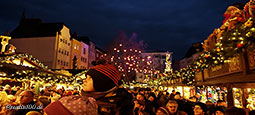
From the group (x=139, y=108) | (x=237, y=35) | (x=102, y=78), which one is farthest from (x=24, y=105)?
(x=237, y=35)

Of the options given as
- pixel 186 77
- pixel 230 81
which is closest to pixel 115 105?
pixel 230 81

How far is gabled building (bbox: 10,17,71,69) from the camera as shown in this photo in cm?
3556

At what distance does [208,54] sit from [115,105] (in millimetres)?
5973

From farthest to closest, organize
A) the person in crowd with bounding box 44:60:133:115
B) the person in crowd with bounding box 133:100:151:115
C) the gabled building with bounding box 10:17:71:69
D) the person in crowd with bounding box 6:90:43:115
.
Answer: the gabled building with bounding box 10:17:71:69
the person in crowd with bounding box 133:100:151:115
the person in crowd with bounding box 6:90:43:115
the person in crowd with bounding box 44:60:133:115

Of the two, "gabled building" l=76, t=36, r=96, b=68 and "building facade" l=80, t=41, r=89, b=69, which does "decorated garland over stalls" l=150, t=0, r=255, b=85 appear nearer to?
"building facade" l=80, t=41, r=89, b=69

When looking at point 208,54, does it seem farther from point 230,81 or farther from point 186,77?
point 186,77

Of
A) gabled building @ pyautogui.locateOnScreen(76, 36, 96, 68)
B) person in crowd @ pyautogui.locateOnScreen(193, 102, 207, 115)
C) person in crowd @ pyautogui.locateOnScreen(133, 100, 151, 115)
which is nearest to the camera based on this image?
person in crowd @ pyautogui.locateOnScreen(193, 102, 207, 115)

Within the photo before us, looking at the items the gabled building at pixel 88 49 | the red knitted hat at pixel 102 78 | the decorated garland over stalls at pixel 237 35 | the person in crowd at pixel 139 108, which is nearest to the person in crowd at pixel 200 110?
the person in crowd at pixel 139 108

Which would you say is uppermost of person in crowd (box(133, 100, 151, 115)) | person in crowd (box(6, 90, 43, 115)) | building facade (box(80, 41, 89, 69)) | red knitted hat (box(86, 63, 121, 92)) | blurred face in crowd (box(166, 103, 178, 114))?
building facade (box(80, 41, 89, 69))

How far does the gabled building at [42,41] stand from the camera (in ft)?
117

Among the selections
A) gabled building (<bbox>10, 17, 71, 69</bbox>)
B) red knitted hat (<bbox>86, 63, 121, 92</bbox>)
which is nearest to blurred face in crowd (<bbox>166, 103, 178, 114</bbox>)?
red knitted hat (<bbox>86, 63, 121, 92</bbox>)

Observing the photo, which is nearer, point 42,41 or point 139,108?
point 139,108

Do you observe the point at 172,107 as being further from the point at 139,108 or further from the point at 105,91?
the point at 105,91

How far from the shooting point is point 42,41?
118 feet
